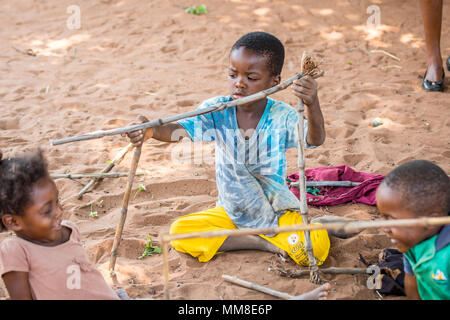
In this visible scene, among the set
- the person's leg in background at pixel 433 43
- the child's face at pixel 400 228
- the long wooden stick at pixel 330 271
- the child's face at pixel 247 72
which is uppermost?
the person's leg in background at pixel 433 43

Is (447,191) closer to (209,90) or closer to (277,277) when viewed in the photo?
(277,277)

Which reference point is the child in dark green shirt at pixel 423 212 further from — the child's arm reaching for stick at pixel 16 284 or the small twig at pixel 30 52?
the small twig at pixel 30 52

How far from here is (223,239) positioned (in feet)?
8.70

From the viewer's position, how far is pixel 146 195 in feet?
10.9

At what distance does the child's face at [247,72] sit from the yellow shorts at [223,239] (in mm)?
735

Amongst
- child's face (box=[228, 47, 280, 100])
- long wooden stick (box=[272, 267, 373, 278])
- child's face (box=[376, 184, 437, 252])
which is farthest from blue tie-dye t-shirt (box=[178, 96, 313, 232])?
child's face (box=[376, 184, 437, 252])

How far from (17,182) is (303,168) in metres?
1.26

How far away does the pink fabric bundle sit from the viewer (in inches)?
123

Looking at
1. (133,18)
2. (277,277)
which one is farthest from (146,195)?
(133,18)

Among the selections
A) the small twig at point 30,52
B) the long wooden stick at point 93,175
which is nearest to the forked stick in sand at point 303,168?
the long wooden stick at point 93,175

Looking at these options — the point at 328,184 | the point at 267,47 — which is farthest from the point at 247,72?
the point at 328,184

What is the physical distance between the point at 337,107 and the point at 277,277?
2554mm

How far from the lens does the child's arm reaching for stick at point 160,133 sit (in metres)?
2.18
